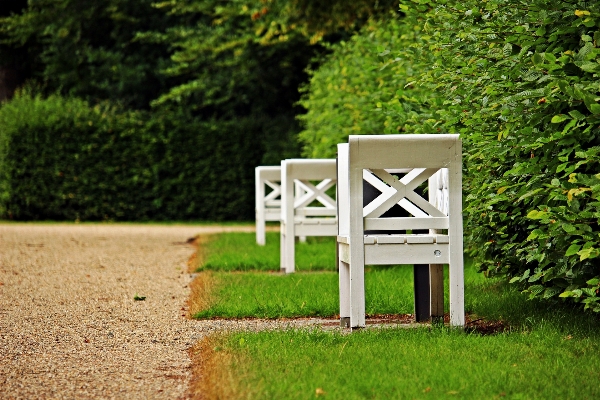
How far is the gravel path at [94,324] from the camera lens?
4117 mm

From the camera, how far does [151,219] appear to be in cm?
2005

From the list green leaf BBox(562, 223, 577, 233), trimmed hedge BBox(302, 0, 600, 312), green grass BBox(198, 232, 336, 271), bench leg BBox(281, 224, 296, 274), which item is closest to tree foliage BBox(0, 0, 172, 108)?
green grass BBox(198, 232, 336, 271)

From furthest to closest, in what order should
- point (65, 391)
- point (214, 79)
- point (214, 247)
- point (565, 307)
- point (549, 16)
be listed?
1. point (214, 79)
2. point (214, 247)
3. point (565, 307)
4. point (549, 16)
5. point (65, 391)

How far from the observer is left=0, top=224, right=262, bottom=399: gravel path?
4117 mm

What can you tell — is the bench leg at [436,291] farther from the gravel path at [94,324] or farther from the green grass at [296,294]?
the gravel path at [94,324]

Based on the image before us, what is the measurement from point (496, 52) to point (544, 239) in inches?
44.7

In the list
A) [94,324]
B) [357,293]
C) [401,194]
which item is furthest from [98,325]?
[401,194]

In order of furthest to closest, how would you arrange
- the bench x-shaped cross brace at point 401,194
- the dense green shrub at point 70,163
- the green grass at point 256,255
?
the dense green shrub at point 70,163, the green grass at point 256,255, the bench x-shaped cross brace at point 401,194

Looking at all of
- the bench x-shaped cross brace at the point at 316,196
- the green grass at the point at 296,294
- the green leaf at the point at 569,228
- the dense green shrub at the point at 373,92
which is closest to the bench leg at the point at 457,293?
the green leaf at the point at 569,228

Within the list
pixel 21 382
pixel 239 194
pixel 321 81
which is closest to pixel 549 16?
pixel 21 382

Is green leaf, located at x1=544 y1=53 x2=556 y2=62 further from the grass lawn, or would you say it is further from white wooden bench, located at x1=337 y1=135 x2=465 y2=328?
the grass lawn

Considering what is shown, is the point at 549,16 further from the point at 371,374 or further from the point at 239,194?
the point at 239,194

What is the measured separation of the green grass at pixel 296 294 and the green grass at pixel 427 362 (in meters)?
0.98

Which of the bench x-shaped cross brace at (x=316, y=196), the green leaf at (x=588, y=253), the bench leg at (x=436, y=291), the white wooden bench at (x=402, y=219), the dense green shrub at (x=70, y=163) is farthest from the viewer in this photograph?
the dense green shrub at (x=70, y=163)
